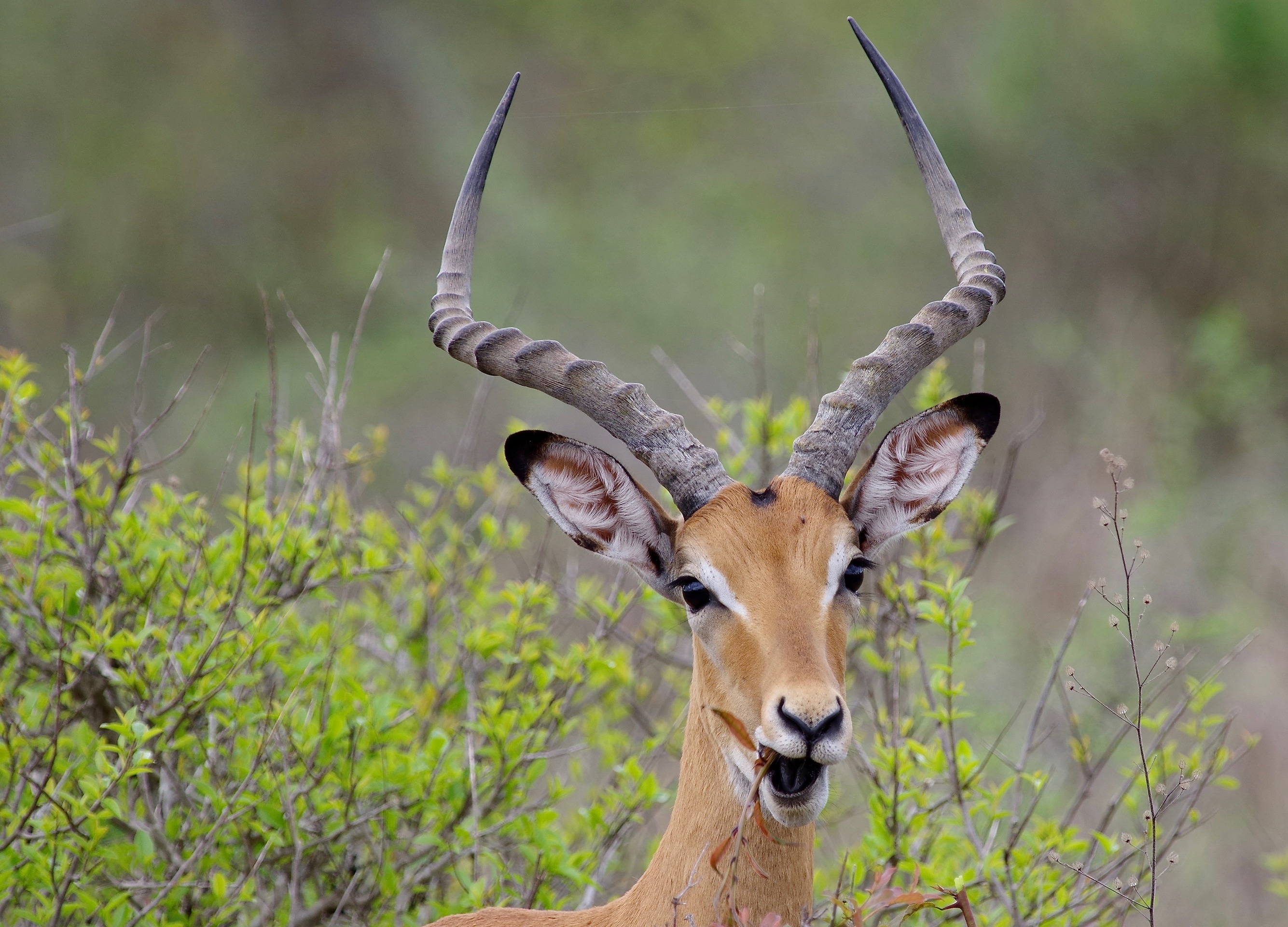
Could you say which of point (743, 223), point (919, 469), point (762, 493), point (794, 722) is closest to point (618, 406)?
point (762, 493)

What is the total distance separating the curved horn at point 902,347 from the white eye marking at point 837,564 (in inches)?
11.5

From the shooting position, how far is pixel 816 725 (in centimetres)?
350

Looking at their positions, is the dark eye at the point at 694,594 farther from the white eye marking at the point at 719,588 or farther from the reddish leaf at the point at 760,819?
the reddish leaf at the point at 760,819

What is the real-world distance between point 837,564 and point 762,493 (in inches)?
14.7

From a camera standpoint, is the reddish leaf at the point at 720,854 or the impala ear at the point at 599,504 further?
the impala ear at the point at 599,504

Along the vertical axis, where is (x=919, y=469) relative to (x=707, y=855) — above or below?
above

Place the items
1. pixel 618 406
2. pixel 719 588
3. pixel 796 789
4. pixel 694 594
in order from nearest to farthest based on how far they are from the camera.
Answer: pixel 796 789, pixel 719 588, pixel 694 594, pixel 618 406

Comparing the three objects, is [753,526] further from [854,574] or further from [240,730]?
[240,730]

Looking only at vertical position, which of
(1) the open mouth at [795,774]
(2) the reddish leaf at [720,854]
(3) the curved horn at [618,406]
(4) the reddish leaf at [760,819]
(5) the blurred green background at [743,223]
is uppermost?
(5) the blurred green background at [743,223]

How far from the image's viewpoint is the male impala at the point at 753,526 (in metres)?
3.85

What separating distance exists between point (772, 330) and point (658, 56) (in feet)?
22.8

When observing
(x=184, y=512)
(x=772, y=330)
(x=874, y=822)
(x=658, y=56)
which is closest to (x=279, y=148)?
(x=658, y=56)

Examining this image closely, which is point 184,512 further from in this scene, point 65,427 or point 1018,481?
point 1018,481

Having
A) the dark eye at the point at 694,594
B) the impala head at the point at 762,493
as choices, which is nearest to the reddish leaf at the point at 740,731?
the impala head at the point at 762,493
